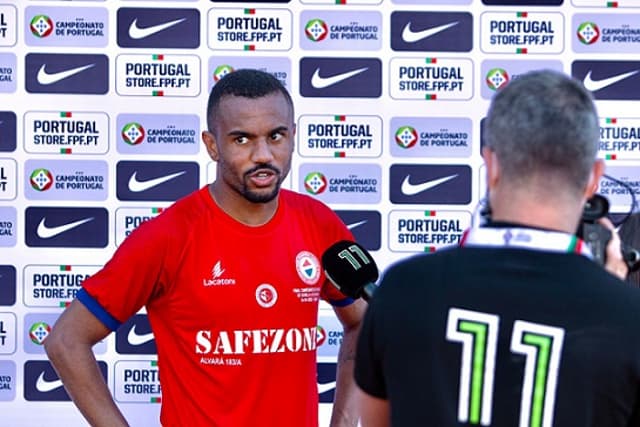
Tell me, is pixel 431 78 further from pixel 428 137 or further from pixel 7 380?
pixel 7 380

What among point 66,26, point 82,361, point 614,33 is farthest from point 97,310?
point 614,33

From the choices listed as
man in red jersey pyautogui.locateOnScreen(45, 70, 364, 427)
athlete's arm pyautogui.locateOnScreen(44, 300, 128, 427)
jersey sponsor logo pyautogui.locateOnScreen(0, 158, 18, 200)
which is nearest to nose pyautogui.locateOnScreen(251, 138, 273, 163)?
man in red jersey pyautogui.locateOnScreen(45, 70, 364, 427)

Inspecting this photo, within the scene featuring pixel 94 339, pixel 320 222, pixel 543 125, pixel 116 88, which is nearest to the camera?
pixel 543 125

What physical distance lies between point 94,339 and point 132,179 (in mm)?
775

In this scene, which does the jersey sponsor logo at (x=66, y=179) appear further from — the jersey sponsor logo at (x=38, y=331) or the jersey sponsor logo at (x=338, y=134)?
the jersey sponsor logo at (x=338, y=134)

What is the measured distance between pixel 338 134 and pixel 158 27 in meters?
0.62

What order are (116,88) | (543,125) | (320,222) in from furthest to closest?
1. (116,88)
2. (320,222)
3. (543,125)

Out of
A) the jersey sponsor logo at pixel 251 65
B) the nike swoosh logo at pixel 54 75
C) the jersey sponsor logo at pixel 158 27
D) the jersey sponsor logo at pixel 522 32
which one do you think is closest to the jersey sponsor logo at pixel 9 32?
the nike swoosh logo at pixel 54 75

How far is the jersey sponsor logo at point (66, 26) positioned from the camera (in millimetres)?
2861

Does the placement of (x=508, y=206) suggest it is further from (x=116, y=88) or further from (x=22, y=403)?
(x=22, y=403)

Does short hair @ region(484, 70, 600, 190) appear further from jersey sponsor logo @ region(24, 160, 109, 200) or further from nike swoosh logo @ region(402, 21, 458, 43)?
jersey sponsor logo @ region(24, 160, 109, 200)

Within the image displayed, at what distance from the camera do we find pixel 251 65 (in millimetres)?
2887

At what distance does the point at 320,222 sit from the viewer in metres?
2.36

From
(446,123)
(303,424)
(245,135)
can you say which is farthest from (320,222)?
(446,123)
